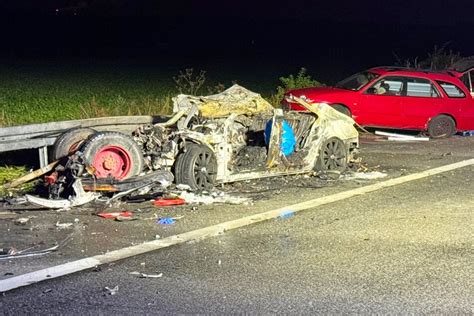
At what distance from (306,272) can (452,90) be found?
12158 mm

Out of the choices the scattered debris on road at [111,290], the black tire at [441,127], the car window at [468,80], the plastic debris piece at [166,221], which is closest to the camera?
the scattered debris on road at [111,290]

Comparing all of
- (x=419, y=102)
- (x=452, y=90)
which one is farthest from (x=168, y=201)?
(x=452, y=90)

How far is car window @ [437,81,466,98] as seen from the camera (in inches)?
693

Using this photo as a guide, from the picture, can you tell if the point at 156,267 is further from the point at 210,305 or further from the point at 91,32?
the point at 91,32

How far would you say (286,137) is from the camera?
1117 centimetres

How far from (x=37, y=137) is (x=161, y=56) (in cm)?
2441

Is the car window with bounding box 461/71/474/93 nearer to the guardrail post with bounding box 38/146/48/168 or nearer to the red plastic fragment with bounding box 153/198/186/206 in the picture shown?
the red plastic fragment with bounding box 153/198/186/206

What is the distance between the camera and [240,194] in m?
10.2

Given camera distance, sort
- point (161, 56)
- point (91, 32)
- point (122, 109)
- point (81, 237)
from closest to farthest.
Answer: point (81, 237) → point (122, 109) → point (161, 56) → point (91, 32)

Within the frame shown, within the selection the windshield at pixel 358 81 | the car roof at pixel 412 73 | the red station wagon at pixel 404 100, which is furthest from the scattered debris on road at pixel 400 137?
the car roof at pixel 412 73

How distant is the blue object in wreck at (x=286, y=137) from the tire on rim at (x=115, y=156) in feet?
6.85

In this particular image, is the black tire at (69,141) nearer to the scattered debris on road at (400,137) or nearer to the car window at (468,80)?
the scattered debris on road at (400,137)

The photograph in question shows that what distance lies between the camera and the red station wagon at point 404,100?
1686 cm

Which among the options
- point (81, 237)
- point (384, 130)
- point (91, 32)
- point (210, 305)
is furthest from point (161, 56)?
point (210, 305)
